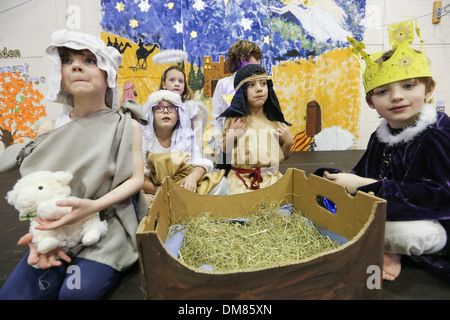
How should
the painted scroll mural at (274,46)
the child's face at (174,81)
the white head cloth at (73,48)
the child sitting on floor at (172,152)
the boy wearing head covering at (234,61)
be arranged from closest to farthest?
the white head cloth at (73,48) → the child sitting on floor at (172,152) → the boy wearing head covering at (234,61) → the child's face at (174,81) → the painted scroll mural at (274,46)

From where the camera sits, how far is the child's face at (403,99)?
995mm

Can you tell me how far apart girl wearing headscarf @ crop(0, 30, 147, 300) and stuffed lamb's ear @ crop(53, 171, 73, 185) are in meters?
0.04

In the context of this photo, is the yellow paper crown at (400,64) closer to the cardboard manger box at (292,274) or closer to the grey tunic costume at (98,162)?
the cardboard manger box at (292,274)

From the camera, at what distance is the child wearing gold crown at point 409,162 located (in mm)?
915

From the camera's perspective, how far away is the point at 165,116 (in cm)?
153

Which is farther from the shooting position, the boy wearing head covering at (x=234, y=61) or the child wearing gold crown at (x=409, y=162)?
the boy wearing head covering at (x=234, y=61)

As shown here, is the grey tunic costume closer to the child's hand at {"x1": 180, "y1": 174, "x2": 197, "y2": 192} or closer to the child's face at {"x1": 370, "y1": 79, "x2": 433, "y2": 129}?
the child's hand at {"x1": 180, "y1": 174, "x2": 197, "y2": 192}

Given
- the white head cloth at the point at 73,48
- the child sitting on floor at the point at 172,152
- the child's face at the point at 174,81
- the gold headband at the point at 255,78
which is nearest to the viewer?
the white head cloth at the point at 73,48

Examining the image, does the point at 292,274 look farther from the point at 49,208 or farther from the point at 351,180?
the point at 49,208

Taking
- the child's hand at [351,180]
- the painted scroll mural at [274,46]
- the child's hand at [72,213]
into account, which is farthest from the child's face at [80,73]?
the painted scroll mural at [274,46]

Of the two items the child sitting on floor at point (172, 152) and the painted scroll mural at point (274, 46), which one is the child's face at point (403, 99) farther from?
the painted scroll mural at point (274, 46)

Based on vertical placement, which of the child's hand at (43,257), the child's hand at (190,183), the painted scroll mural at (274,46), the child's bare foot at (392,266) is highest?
the painted scroll mural at (274,46)

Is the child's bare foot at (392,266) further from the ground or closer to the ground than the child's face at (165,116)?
closer to the ground

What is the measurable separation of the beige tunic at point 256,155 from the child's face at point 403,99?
55cm
